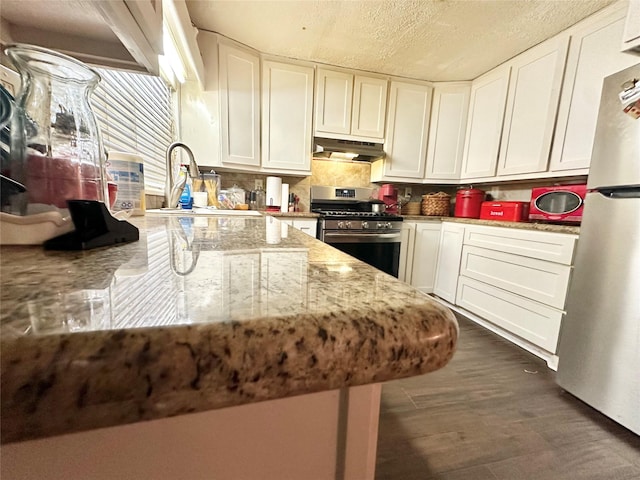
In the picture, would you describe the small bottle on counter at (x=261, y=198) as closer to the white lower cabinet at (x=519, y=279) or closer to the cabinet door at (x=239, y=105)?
the cabinet door at (x=239, y=105)

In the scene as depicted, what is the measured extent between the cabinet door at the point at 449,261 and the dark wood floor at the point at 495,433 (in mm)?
999

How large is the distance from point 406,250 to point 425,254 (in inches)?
8.3

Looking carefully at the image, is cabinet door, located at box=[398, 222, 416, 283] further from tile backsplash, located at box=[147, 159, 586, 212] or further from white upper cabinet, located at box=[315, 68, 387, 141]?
white upper cabinet, located at box=[315, 68, 387, 141]

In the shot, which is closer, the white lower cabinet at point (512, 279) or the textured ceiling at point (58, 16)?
the textured ceiling at point (58, 16)

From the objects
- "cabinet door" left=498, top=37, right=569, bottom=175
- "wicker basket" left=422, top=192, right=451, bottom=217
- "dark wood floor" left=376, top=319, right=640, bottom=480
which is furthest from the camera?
"wicker basket" left=422, top=192, right=451, bottom=217

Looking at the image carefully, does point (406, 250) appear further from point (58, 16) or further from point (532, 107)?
point (58, 16)

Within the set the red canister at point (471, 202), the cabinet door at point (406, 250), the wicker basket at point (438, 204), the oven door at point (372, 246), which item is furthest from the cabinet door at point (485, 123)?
the oven door at point (372, 246)

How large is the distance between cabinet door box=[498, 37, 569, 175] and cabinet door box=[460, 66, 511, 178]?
6 cm

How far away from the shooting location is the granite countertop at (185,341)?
0.42 feet

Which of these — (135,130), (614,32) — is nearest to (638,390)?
(614,32)

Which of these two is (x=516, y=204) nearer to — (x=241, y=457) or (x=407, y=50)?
(x=407, y=50)

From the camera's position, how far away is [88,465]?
0.21 m

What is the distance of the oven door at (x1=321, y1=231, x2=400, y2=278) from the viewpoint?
2.31 m

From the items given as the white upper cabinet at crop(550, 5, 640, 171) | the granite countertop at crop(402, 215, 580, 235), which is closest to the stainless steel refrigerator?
the granite countertop at crop(402, 215, 580, 235)
